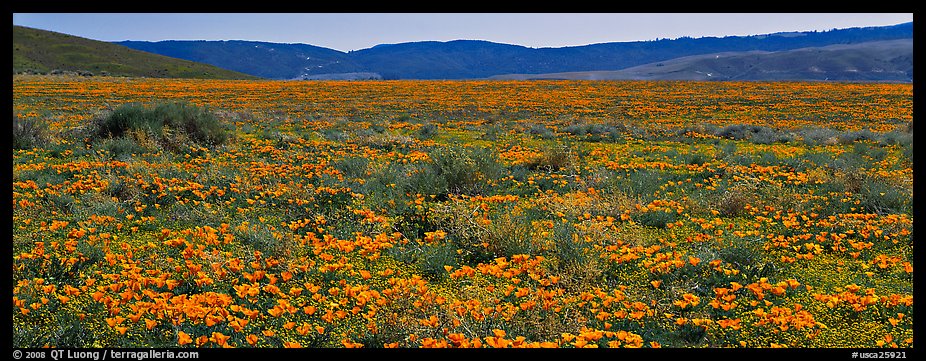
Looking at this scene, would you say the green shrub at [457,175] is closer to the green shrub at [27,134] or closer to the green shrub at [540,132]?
the green shrub at [540,132]

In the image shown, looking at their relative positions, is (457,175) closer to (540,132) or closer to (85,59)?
(540,132)

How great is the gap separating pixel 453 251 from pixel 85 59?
108955mm

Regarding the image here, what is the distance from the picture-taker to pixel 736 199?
671 cm

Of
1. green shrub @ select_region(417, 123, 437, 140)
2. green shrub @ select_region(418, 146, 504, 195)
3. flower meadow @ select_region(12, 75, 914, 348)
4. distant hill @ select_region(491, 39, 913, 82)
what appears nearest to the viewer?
flower meadow @ select_region(12, 75, 914, 348)

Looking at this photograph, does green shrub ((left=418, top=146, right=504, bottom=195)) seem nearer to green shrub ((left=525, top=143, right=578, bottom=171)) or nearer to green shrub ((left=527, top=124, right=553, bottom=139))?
green shrub ((left=525, top=143, right=578, bottom=171))

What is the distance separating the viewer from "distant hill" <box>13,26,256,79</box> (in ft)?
261

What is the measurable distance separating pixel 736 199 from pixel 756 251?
7.25 feet

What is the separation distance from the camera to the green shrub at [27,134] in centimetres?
1078

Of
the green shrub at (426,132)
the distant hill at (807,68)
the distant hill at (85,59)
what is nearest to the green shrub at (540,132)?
the green shrub at (426,132)

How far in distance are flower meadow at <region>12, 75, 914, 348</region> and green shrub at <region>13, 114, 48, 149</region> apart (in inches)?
2.9

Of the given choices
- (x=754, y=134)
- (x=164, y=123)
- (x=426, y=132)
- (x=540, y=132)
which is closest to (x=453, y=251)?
(x=164, y=123)

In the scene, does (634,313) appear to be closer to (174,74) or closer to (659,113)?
(659,113)

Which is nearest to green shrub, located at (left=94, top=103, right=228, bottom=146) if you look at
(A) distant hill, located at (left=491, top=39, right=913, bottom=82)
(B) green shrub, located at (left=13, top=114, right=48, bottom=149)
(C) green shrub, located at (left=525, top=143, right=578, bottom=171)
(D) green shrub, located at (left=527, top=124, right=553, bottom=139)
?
(B) green shrub, located at (left=13, top=114, right=48, bottom=149)

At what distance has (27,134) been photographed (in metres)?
11.2
